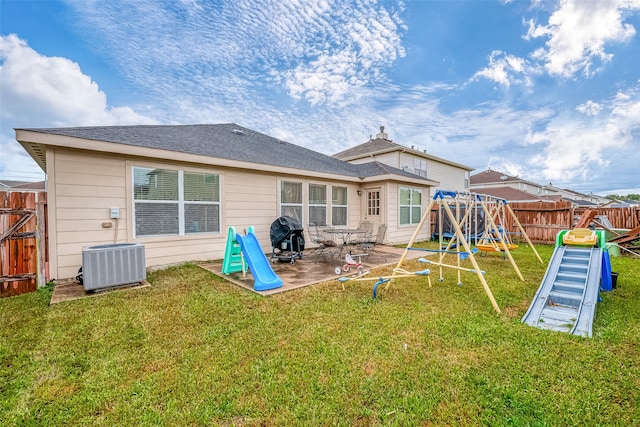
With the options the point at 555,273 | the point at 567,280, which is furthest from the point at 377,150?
the point at 567,280

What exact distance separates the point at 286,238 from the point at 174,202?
2888 millimetres

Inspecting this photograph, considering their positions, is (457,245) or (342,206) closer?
(457,245)

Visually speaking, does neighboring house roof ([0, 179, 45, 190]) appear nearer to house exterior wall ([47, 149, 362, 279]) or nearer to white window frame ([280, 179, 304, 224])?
house exterior wall ([47, 149, 362, 279])

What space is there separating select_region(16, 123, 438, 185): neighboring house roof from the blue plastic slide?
2.78 m

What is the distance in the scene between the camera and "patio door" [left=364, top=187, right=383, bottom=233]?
33.6 feet

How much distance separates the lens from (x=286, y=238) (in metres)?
7.18

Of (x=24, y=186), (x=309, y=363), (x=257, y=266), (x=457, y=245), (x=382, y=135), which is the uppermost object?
(x=382, y=135)

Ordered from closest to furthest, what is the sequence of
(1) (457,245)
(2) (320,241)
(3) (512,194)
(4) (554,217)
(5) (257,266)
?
(1) (457,245) → (5) (257,266) → (2) (320,241) → (4) (554,217) → (3) (512,194)

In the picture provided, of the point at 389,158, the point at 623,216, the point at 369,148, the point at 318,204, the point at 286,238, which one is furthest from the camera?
the point at 369,148

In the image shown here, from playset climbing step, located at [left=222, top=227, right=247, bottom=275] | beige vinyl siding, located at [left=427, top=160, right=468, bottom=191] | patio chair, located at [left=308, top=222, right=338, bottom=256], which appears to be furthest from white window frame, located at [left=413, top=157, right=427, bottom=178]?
playset climbing step, located at [left=222, top=227, right=247, bottom=275]

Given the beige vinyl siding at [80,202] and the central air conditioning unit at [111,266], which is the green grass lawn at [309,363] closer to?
the central air conditioning unit at [111,266]

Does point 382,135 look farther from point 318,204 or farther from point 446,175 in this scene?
point 318,204

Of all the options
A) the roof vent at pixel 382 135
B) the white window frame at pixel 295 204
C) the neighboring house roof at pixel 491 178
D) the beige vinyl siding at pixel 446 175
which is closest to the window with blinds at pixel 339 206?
the white window frame at pixel 295 204

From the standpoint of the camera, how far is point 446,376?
224cm
